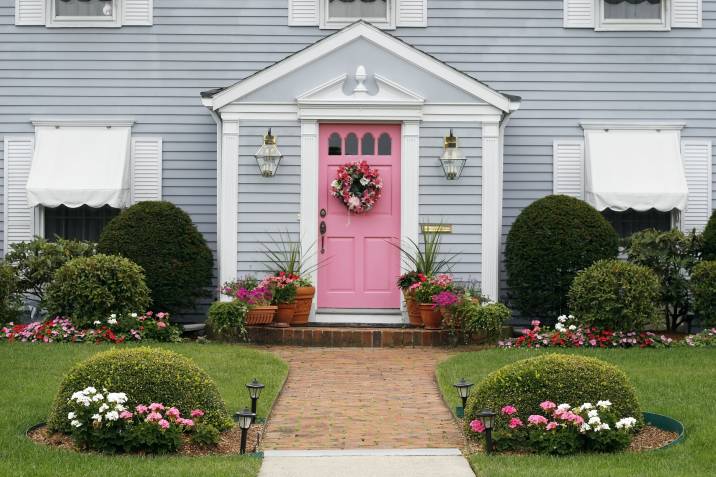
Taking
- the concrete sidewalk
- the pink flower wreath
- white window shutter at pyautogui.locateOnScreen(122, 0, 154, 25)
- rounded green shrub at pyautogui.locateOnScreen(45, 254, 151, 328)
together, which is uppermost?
white window shutter at pyautogui.locateOnScreen(122, 0, 154, 25)

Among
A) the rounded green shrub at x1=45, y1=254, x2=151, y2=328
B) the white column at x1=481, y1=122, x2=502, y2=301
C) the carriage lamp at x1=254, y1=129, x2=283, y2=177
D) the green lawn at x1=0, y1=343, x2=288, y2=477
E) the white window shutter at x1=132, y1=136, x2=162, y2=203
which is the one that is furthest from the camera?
the white window shutter at x1=132, y1=136, x2=162, y2=203

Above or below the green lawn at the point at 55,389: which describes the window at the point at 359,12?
above

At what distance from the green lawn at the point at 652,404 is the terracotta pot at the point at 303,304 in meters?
2.56

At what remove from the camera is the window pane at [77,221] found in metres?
15.9

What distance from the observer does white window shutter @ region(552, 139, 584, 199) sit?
52.1 ft

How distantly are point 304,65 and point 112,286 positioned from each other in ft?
12.6

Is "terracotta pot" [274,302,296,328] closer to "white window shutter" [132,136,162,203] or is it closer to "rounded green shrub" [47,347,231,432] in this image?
"white window shutter" [132,136,162,203]

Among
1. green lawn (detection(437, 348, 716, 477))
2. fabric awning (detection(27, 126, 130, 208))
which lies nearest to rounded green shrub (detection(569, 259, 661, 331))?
green lawn (detection(437, 348, 716, 477))

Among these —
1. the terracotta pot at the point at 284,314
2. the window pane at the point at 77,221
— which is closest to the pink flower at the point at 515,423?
the terracotta pot at the point at 284,314

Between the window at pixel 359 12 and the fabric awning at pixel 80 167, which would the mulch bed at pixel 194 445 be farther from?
the window at pixel 359 12

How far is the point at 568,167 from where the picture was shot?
52.2 feet

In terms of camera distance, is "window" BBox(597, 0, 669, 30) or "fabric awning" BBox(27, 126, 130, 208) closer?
"fabric awning" BBox(27, 126, 130, 208)

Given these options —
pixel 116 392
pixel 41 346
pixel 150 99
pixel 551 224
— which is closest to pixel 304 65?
pixel 150 99

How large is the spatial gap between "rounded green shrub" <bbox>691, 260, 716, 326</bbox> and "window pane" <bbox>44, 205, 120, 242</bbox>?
8.03 metres
